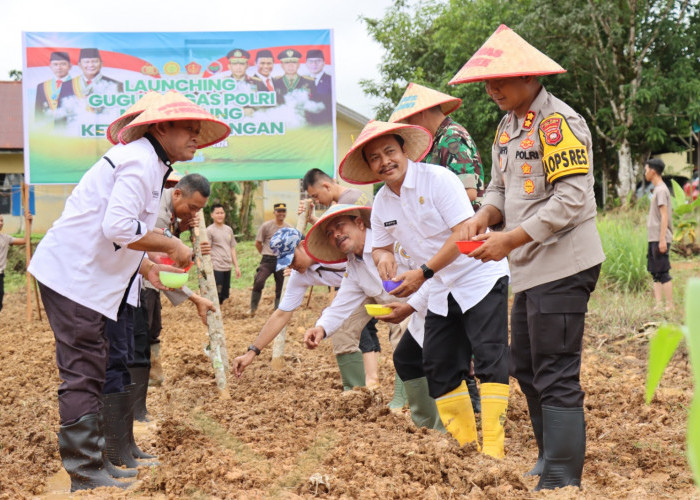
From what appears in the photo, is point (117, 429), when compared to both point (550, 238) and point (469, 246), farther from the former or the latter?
Answer: point (550, 238)

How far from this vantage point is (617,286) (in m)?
9.55

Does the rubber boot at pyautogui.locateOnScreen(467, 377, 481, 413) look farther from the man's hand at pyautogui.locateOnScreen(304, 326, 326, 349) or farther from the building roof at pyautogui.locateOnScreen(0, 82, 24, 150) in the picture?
the building roof at pyautogui.locateOnScreen(0, 82, 24, 150)

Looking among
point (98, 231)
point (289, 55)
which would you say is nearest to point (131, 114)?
point (98, 231)

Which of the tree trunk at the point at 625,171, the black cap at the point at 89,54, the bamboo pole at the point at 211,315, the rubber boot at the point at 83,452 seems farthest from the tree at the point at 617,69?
the rubber boot at the point at 83,452

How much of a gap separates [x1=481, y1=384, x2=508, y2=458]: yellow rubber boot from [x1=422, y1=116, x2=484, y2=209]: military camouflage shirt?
1.19m

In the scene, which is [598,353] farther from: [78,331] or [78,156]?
[78,156]

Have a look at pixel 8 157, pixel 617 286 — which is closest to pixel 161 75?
pixel 617 286

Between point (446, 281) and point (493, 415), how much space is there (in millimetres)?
664

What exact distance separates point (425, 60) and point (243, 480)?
23.1 metres

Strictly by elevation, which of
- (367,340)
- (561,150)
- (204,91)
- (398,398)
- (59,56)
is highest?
(59,56)

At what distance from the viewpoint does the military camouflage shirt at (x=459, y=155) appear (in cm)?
420

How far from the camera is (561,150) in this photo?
9.34 ft

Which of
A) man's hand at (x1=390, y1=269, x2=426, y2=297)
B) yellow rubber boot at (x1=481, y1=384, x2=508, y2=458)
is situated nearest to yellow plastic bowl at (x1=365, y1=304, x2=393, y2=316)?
man's hand at (x1=390, y1=269, x2=426, y2=297)

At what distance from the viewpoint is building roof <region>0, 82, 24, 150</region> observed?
21980mm
